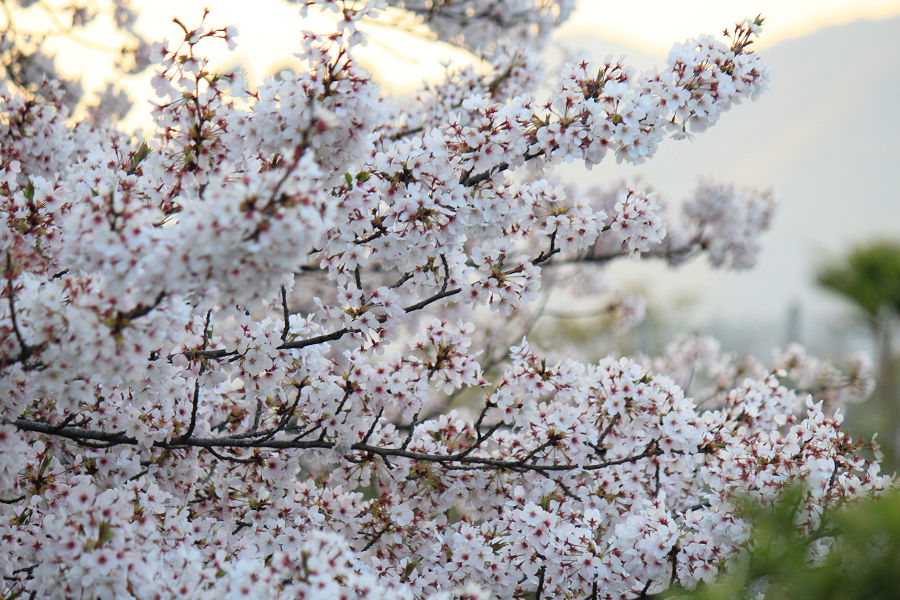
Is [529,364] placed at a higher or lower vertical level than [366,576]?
higher

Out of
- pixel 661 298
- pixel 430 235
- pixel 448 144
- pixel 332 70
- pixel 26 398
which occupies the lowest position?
pixel 26 398

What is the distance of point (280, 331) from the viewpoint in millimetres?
3877

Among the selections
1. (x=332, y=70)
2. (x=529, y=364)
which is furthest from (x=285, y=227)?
(x=529, y=364)

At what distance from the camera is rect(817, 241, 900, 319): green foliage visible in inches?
81.4

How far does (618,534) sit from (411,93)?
4.39m

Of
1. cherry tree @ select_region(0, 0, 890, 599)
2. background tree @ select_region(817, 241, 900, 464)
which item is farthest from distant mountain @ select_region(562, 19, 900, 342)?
background tree @ select_region(817, 241, 900, 464)

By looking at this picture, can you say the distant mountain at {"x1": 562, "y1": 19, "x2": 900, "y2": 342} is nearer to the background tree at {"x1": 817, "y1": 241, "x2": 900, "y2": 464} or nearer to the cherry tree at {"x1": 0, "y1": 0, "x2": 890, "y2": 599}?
the cherry tree at {"x1": 0, "y1": 0, "x2": 890, "y2": 599}

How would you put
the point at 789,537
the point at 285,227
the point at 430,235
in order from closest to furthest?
the point at 789,537
the point at 285,227
the point at 430,235

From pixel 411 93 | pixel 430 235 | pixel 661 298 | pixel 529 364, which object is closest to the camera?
pixel 430 235

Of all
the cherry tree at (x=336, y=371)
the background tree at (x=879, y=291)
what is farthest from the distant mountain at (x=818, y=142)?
the background tree at (x=879, y=291)

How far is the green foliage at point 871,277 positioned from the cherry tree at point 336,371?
1716 mm

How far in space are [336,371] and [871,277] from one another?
9.46ft

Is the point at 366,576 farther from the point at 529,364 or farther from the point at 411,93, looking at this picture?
the point at 411,93

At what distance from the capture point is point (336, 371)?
13.9 ft
